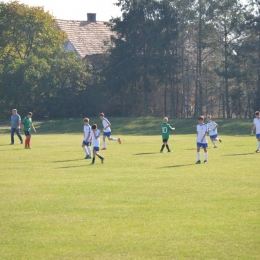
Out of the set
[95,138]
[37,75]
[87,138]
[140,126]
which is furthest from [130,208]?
[37,75]

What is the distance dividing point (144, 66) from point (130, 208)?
5823 centimetres

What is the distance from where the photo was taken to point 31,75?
74438mm

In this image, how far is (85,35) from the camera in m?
91.2

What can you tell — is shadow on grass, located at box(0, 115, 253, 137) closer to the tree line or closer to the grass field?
the tree line

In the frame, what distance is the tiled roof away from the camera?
89125 millimetres

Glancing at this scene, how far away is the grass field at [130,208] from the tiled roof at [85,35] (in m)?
57.5

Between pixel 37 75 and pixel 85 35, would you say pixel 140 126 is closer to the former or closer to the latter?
pixel 37 75

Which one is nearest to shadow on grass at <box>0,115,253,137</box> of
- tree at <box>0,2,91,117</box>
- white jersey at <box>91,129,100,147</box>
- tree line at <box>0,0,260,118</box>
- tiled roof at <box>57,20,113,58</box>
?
tree at <box>0,2,91,117</box>

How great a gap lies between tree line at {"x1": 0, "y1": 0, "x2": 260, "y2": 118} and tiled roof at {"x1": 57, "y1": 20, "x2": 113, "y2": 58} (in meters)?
9.98

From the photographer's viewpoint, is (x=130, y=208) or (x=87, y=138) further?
(x=87, y=138)

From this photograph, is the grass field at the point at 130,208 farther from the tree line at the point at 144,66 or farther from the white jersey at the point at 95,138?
the tree line at the point at 144,66

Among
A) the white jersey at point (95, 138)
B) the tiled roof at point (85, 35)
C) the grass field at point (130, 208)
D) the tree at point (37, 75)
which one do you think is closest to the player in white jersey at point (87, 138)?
the grass field at point (130, 208)

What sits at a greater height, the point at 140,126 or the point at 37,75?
the point at 37,75

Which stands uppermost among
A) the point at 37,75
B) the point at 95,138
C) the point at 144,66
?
the point at 144,66
